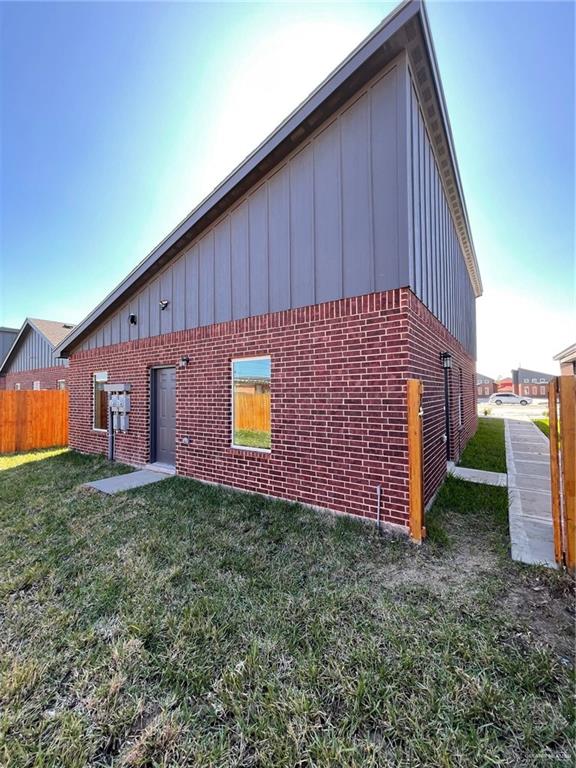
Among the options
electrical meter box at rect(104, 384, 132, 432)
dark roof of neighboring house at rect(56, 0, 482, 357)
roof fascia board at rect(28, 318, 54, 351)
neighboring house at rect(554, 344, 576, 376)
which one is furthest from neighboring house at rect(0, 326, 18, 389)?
neighboring house at rect(554, 344, 576, 376)

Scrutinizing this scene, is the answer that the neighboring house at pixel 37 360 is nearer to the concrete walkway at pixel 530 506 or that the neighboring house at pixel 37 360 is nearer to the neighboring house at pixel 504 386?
the concrete walkway at pixel 530 506

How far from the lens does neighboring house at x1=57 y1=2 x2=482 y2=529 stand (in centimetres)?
421

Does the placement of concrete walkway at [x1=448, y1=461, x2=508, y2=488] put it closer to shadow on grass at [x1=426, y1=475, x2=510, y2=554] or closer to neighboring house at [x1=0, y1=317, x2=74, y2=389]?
shadow on grass at [x1=426, y1=475, x2=510, y2=554]

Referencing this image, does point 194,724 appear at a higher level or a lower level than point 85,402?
lower

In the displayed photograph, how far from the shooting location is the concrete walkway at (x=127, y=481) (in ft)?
20.3

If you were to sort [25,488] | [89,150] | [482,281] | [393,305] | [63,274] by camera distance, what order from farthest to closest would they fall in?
[482,281] < [63,274] < [89,150] < [25,488] < [393,305]

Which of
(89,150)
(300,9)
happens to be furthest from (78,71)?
(300,9)

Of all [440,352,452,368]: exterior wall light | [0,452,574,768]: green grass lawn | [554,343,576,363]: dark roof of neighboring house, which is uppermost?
[554,343,576,363]: dark roof of neighboring house

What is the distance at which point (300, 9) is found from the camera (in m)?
5.11

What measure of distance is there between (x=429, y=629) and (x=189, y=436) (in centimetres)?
546

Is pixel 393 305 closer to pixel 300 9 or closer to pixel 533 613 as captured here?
pixel 533 613

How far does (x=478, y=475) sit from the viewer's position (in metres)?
6.90

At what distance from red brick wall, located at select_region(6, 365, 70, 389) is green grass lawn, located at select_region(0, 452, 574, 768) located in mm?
15491

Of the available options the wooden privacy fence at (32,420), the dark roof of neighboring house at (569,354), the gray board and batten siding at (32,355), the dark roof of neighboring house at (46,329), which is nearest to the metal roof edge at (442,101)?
the dark roof of neighboring house at (569,354)
